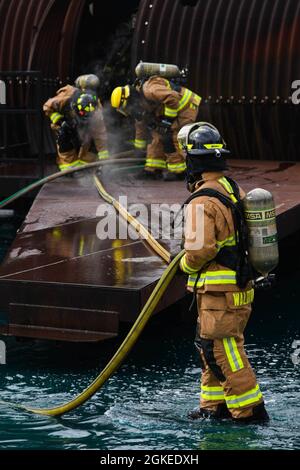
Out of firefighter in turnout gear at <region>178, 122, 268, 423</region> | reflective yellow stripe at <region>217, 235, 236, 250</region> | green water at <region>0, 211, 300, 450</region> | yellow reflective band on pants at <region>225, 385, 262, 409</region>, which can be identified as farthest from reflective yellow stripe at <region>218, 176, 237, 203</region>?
green water at <region>0, 211, 300, 450</region>

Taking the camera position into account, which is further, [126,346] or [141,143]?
[141,143]

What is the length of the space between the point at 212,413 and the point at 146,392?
81 cm

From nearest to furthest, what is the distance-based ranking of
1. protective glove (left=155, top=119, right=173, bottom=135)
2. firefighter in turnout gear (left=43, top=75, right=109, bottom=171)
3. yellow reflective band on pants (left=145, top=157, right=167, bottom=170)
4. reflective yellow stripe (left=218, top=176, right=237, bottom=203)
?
reflective yellow stripe (left=218, top=176, right=237, bottom=203)
protective glove (left=155, top=119, right=173, bottom=135)
yellow reflective band on pants (left=145, top=157, right=167, bottom=170)
firefighter in turnout gear (left=43, top=75, right=109, bottom=171)

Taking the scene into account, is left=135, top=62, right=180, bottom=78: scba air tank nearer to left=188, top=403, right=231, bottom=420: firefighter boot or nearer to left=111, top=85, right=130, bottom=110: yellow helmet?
left=111, top=85, right=130, bottom=110: yellow helmet

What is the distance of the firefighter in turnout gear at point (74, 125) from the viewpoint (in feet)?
40.7

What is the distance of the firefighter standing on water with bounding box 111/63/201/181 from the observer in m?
11.7

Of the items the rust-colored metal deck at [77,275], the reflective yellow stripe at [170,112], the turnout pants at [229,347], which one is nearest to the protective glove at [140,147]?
the reflective yellow stripe at [170,112]

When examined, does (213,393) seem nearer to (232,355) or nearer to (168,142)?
(232,355)

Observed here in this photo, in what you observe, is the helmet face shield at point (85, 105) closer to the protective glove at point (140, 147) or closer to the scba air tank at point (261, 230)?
the protective glove at point (140, 147)

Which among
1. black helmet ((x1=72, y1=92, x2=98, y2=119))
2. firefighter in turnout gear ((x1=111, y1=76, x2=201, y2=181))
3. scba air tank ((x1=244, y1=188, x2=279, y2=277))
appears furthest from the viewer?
black helmet ((x1=72, y1=92, x2=98, y2=119))

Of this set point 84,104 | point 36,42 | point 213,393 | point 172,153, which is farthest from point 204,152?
point 36,42

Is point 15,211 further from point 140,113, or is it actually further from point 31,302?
point 31,302

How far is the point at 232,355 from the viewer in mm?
6152

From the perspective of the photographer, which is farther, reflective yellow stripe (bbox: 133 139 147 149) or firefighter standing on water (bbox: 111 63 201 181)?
reflective yellow stripe (bbox: 133 139 147 149)
